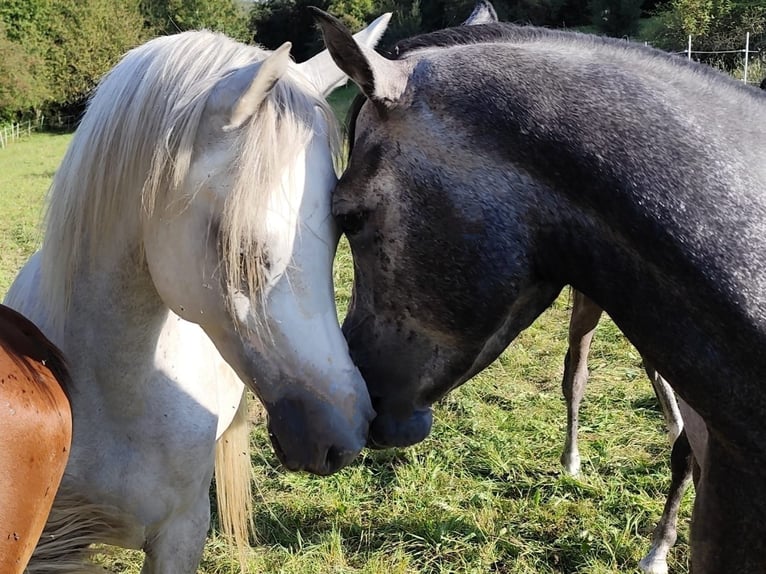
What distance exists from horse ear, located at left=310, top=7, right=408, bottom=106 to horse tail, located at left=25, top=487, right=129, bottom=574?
1241mm

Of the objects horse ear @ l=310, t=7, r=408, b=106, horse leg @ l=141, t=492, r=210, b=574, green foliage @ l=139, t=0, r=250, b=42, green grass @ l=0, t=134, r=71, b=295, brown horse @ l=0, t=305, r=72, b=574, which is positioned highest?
green foliage @ l=139, t=0, r=250, b=42

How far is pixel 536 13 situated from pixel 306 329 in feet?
82.6

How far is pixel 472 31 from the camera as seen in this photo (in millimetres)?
1381

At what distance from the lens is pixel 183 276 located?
141cm

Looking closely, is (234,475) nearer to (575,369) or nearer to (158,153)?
(158,153)

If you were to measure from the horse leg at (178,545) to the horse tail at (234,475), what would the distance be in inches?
23.5

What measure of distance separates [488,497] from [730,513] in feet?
6.33

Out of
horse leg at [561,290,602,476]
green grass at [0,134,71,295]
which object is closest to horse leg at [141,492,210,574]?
green grass at [0,134,71,295]

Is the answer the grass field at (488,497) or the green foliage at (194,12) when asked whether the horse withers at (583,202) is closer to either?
the grass field at (488,497)

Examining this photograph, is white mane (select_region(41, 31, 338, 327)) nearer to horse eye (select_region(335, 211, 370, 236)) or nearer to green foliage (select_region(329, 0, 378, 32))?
horse eye (select_region(335, 211, 370, 236))

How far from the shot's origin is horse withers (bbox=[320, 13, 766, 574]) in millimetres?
1172

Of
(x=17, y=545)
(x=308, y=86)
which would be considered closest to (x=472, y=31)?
(x=308, y=86)

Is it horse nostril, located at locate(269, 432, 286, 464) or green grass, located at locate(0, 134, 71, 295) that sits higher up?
horse nostril, located at locate(269, 432, 286, 464)

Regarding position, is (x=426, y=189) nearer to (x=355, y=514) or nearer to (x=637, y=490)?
(x=355, y=514)
